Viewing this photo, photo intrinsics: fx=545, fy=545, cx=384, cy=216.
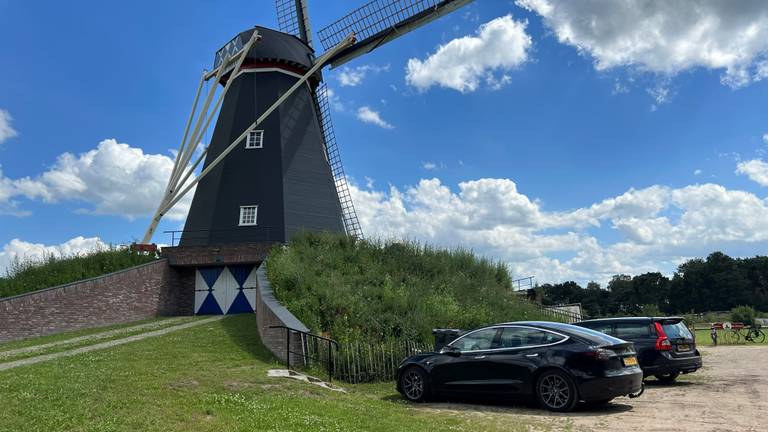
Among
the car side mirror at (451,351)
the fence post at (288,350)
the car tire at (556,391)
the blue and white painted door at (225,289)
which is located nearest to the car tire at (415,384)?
the car side mirror at (451,351)

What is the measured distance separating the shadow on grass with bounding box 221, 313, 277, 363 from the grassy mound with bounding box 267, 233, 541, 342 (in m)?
1.23

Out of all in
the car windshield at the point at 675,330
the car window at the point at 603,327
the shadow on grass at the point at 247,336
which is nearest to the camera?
the car windshield at the point at 675,330

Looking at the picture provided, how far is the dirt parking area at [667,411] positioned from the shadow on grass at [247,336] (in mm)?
4622

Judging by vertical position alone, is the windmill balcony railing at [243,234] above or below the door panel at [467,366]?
above

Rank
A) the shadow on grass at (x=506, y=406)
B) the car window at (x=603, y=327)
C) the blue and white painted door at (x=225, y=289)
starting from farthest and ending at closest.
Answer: the blue and white painted door at (x=225, y=289), the car window at (x=603, y=327), the shadow on grass at (x=506, y=406)

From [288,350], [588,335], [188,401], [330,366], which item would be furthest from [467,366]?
[188,401]

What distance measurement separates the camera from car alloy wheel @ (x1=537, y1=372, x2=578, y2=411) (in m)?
8.23

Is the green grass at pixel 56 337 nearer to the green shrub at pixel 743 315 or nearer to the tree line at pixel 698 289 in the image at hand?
the green shrub at pixel 743 315

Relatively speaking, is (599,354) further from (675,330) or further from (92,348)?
(92,348)

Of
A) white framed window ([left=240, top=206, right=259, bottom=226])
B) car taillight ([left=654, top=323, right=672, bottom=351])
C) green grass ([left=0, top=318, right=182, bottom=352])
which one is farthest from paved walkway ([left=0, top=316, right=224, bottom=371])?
car taillight ([left=654, top=323, right=672, bottom=351])

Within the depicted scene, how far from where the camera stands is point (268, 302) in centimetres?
1380

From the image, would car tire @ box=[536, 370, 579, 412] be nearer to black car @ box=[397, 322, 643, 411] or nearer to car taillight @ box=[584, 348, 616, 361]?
black car @ box=[397, 322, 643, 411]

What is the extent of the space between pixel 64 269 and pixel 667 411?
2133 cm

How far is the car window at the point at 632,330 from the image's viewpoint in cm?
1202
